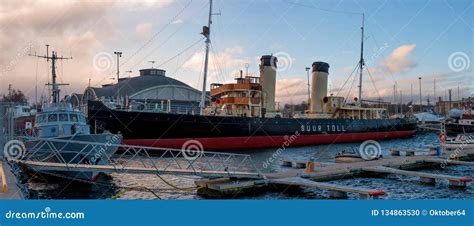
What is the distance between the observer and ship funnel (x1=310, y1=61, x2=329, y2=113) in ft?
184

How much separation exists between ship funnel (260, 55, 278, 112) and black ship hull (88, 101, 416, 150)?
5.28 m

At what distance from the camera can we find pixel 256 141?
41.8 metres

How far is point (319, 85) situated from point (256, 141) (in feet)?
58.9

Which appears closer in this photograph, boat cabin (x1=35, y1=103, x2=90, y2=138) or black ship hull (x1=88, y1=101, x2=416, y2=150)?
boat cabin (x1=35, y1=103, x2=90, y2=138)

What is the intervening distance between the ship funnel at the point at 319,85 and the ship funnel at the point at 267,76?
8643 millimetres

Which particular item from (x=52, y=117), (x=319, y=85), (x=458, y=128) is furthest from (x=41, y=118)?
(x=458, y=128)

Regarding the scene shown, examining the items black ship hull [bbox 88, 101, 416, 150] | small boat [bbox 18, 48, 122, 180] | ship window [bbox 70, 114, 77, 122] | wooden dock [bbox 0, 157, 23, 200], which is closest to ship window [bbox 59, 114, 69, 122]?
small boat [bbox 18, 48, 122, 180]

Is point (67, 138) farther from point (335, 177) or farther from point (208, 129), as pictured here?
point (208, 129)

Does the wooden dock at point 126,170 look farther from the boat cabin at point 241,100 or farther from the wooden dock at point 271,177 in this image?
the boat cabin at point 241,100

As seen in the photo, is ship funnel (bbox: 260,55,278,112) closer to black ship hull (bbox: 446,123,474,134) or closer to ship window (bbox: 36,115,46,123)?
ship window (bbox: 36,115,46,123)

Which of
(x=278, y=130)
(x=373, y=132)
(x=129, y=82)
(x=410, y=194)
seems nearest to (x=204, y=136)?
(x=278, y=130)

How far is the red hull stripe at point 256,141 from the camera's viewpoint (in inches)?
1451

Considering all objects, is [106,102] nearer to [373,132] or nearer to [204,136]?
[204,136]

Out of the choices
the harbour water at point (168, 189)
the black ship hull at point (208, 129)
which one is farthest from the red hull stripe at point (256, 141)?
the harbour water at point (168, 189)
